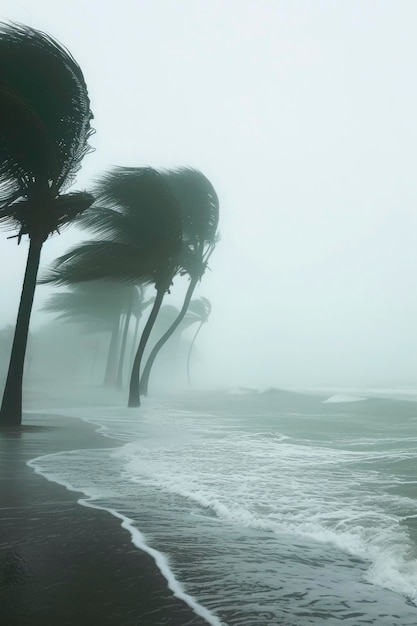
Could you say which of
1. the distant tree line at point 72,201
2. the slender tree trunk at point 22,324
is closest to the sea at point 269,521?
the slender tree trunk at point 22,324

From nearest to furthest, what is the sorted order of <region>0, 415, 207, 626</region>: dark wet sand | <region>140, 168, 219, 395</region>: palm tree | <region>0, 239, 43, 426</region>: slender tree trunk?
1. <region>0, 415, 207, 626</region>: dark wet sand
2. <region>0, 239, 43, 426</region>: slender tree trunk
3. <region>140, 168, 219, 395</region>: palm tree

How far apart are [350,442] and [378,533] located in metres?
5.39

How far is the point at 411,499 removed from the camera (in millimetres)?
4336

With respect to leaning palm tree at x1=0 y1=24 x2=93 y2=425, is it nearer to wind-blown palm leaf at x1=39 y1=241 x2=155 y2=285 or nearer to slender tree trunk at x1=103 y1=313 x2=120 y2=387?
wind-blown palm leaf at x1=39 y1=241 x2=155 y2=285

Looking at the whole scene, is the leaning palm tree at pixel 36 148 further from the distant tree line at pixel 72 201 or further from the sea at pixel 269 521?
the sea at pixel 269 521

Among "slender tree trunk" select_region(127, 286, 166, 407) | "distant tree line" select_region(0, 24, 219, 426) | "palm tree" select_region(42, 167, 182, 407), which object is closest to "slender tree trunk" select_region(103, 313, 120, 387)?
"distant tree line" select_region(0, 24, 219, 426)

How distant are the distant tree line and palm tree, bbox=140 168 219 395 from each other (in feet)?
0.13

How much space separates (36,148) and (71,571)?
29.5 feet

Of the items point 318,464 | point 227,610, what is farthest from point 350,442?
point 227,610

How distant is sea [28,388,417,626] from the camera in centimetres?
219

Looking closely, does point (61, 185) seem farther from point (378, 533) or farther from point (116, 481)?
point (378, 533)

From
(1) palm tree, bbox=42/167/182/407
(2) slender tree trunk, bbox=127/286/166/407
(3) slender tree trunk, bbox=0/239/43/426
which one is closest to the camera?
(3) slender tree trunk, bbox=0/239/43/426

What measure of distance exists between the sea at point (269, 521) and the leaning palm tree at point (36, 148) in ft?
13.7

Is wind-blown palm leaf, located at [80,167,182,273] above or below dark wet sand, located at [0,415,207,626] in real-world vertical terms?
above
